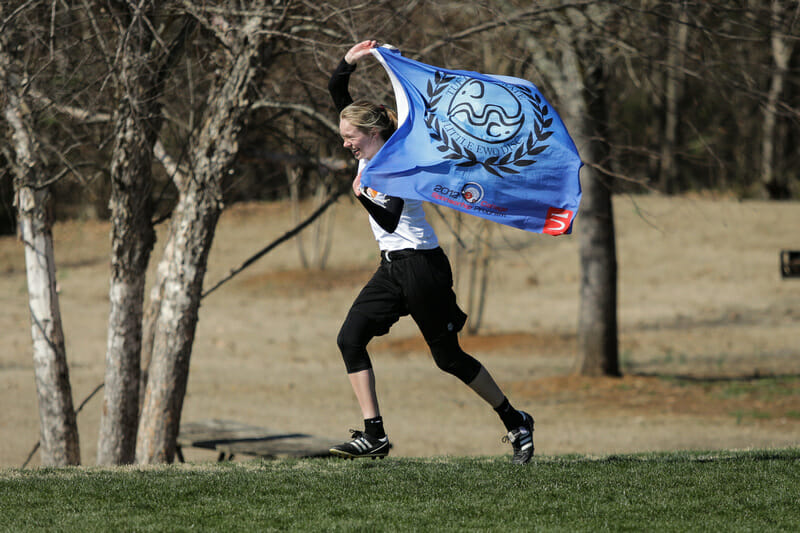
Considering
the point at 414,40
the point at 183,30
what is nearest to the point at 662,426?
the point at 414,40

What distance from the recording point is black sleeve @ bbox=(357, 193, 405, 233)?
515 centimetres

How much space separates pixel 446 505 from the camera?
16.0ft

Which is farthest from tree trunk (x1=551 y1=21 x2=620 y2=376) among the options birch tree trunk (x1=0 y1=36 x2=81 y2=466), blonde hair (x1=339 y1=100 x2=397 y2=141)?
blonde hair (x1=339 y1=100 x2=397 y2=141)

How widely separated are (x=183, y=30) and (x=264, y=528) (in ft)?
18.4

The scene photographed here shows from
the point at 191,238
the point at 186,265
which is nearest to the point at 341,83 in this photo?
the point at 191,238

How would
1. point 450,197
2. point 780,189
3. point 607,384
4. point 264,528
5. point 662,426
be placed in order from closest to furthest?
1. point 264,528
2. point 450,197
3. point 662,426
4. point 607,384
5. point 780,189

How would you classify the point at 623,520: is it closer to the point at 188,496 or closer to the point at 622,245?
the point at 188,496

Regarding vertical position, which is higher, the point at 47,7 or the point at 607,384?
Answer: the point at 47,7

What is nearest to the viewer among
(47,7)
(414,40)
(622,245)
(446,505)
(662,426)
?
(446,505)

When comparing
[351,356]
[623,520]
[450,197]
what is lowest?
[623,520]

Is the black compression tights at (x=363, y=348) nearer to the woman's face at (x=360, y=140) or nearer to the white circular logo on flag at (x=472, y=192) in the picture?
the white circular logo on flag at (x=472, y=192)

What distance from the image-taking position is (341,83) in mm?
5707

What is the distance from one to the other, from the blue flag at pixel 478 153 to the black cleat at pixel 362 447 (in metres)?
1.43

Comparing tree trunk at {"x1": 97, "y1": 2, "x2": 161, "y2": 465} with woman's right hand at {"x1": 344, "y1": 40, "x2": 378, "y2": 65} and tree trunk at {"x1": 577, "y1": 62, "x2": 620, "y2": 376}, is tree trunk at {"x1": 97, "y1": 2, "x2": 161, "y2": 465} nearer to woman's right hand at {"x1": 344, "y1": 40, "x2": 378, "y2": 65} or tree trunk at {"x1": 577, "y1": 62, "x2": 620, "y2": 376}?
woman's right hand at {"x1": 344, "y1": 40, "x2": 378, "y2": 65}
